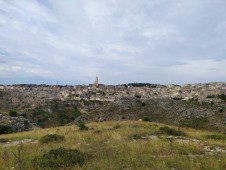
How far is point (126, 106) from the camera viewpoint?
61.1 meters

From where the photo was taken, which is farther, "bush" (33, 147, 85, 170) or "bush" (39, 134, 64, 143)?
"bush" (39, 134, 64, 143)

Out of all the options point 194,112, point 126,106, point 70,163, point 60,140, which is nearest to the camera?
point 70,163

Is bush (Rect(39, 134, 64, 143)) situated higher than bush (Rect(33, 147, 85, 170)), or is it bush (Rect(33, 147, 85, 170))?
bush (Rect(33, 147, 85, 170))

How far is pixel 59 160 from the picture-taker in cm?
1085

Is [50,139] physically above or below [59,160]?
below

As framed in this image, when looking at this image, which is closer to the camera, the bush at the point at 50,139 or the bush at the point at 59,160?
the bush at the point at 59,160

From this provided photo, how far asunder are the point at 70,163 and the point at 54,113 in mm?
97815

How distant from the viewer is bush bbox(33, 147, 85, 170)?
410 inches

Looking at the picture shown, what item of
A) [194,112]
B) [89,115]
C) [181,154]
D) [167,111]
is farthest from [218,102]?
[181,154]

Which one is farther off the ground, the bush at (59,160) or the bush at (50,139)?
the bush at (59,160)

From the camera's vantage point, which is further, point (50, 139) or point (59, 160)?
point (50, 139)

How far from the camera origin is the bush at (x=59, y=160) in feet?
34.2

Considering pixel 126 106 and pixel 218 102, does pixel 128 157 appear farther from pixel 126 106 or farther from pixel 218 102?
pixel 218 102

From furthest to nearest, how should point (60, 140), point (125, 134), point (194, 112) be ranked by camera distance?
point (194, 112) < point (125, 134) < point (60, 140)
